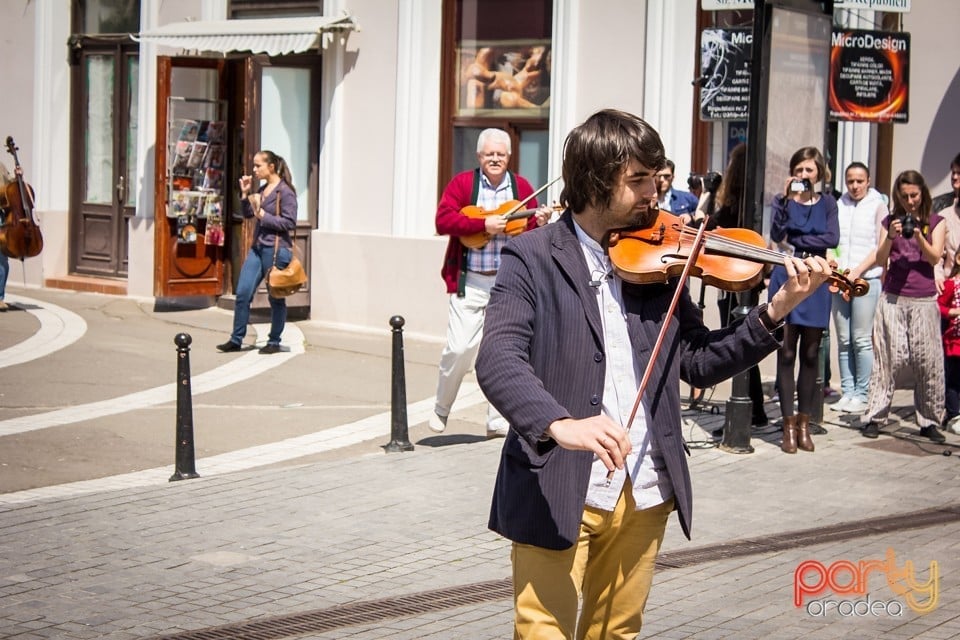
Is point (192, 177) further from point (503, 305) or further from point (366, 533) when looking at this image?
point (503, 305)

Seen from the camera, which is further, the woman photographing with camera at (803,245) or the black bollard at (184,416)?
the woman photographing with camera at (803,245)

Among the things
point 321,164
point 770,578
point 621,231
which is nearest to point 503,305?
point 621,231

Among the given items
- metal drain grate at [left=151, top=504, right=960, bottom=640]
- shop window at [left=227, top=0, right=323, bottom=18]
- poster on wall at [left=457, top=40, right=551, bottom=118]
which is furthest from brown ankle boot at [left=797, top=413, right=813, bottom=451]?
shop window at [left=227, top=0, right=323, bottom=18]

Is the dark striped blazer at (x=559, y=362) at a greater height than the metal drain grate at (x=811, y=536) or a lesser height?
greater

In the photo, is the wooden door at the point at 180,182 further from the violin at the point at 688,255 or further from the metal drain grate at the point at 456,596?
the violin at the point at 688,255

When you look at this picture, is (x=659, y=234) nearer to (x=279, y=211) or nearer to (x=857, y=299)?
(x=857, y=299)

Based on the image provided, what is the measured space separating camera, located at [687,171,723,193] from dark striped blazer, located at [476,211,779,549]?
302 inches

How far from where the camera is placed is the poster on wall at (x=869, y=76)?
38.6ft

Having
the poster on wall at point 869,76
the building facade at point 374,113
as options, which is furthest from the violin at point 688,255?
the building facade at point 374,113

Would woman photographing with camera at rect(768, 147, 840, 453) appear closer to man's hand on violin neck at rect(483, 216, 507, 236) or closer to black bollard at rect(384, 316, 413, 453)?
man's hand on violin neck at rect(483, 216, 507, 236)

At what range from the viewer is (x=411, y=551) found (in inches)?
275

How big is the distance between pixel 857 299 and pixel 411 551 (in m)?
5.47

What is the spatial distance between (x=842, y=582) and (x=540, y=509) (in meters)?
3.26

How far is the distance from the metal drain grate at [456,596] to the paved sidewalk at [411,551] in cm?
2
